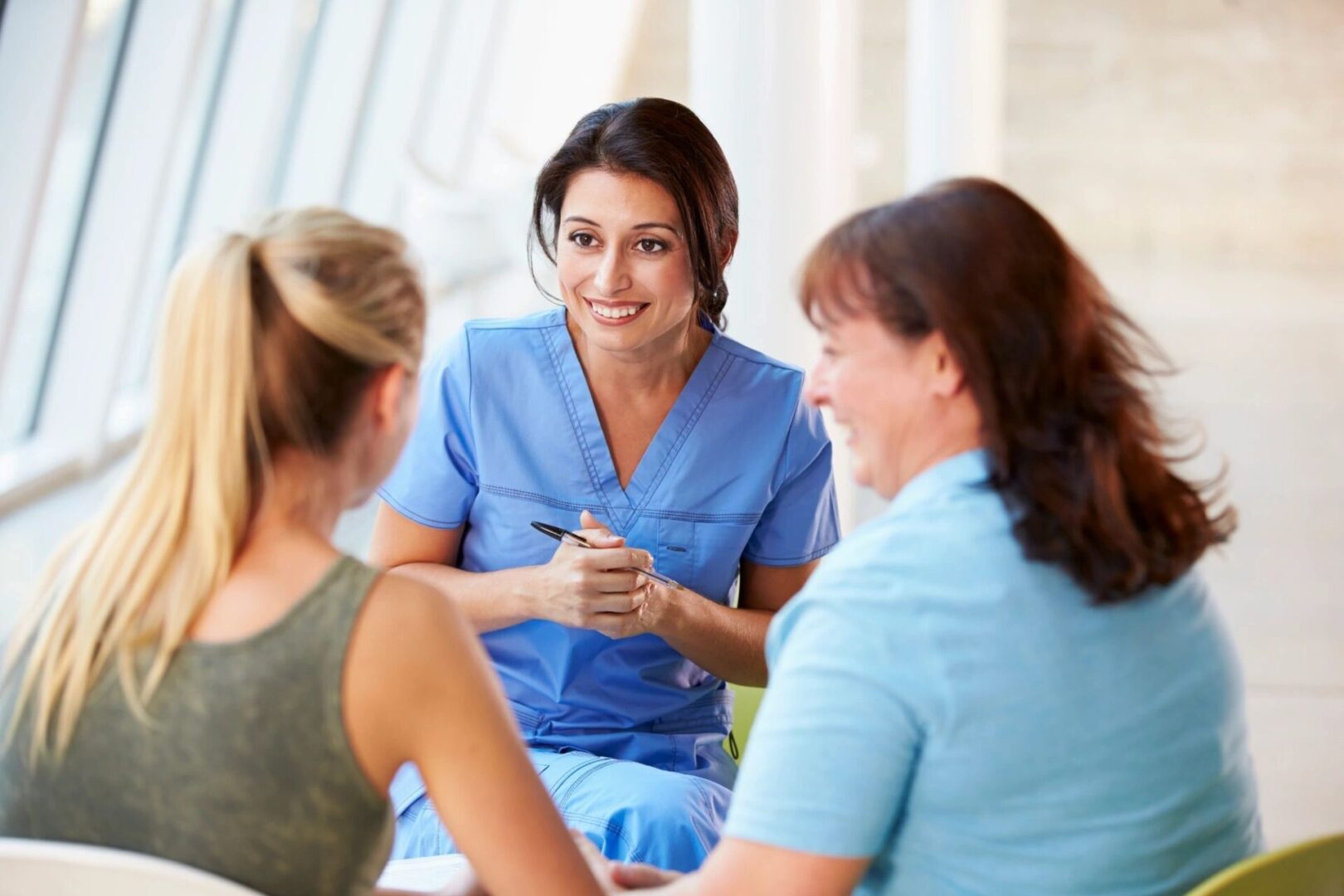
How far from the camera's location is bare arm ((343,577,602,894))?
3.40 ft

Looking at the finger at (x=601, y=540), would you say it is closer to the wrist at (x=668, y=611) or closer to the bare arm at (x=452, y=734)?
the wrist at (x=668, y=611)

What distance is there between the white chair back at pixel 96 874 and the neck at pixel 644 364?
3.38 feet

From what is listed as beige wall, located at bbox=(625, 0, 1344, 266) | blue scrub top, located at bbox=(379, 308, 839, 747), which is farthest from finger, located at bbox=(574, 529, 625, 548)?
beige wall, located at bbox=(625, 0, 1344, 266)

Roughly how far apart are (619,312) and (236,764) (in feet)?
2.92

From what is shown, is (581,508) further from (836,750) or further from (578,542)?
(836,750)

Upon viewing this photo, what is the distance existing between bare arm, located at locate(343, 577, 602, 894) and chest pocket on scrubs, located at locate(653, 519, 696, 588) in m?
0.73

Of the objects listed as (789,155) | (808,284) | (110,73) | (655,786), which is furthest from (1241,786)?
(110,73)

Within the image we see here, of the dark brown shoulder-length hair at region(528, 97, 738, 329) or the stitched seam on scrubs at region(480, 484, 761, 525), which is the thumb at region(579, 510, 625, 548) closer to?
the stitched seam on scrubs at region(480, 484, 761, 525)

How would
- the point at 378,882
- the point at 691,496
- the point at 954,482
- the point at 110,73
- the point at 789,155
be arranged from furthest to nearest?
the point at 110,73 < the point at 789,155 < the point at 691,496 < the point at 378,882 < the point at 954,482

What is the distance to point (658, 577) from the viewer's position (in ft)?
5.58

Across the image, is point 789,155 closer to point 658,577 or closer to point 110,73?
point 658,577

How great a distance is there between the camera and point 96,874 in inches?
36.2

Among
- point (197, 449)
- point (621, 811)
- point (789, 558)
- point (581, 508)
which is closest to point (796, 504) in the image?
point (789, 558)

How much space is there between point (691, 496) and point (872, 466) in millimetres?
610
